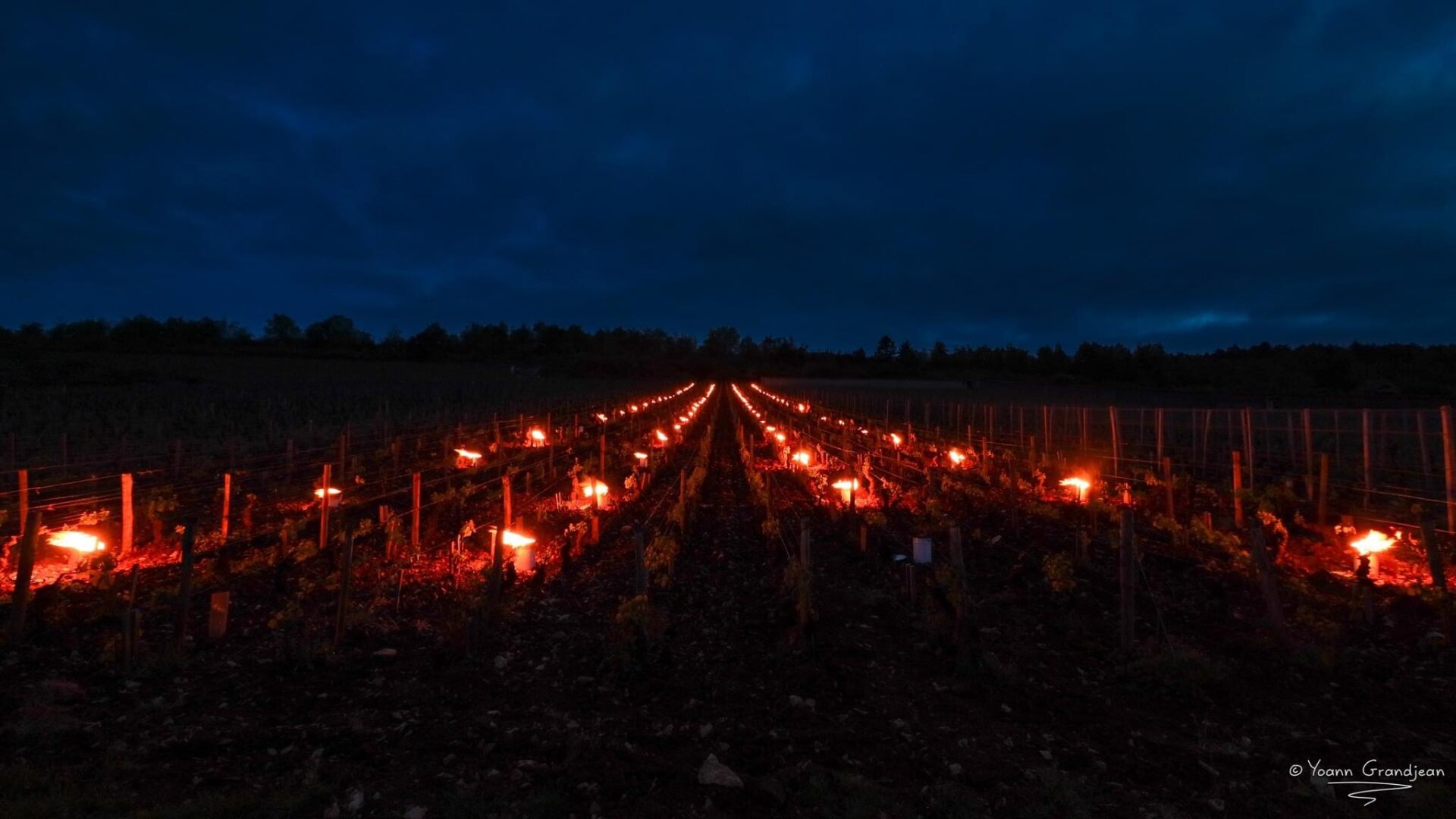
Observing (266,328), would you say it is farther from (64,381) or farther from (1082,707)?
(1082,707)

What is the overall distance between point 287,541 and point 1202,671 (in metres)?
10.1

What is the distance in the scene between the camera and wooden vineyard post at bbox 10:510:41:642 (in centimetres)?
579

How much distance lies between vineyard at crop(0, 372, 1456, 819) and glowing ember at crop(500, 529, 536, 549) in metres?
0.06

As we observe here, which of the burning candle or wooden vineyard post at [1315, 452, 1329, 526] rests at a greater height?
wooden vineyard post at [1315, 452, 1329, 526]

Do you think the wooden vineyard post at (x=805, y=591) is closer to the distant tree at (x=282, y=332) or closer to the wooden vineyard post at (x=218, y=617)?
the wooden vineyard post at (x=218, y=617)

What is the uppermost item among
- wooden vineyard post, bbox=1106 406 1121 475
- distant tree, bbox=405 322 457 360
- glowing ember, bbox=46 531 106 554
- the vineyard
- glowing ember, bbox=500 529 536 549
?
distant tree, bbox=405 322 457 360

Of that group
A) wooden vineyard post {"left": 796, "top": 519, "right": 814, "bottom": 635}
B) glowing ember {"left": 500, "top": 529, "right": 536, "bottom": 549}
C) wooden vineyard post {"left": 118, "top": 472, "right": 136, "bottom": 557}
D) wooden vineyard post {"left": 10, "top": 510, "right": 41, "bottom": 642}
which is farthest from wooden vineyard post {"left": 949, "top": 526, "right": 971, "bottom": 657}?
wooden vineyard post {"left": 118, "top": 472, "right": 136, "bottom": 557}

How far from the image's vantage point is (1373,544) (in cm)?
776

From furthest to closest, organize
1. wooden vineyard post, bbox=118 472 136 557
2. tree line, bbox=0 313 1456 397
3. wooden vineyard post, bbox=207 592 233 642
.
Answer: tree line, bbox=0 313 1456 397 < wooden vineyard post, bbox=118 472 136 557 < wooden vineyard post, bbox=207 592 233 642

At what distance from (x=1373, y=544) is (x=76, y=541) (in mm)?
14685

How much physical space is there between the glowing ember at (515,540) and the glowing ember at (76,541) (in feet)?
14.6

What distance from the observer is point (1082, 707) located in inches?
196

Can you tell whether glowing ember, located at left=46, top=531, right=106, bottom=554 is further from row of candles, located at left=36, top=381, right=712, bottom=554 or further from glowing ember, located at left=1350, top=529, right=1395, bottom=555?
glowing ember, located at left=1350, top=529, right=1395, bottom=555

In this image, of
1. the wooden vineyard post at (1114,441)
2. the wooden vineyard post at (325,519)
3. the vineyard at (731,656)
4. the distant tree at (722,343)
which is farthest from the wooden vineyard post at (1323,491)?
the distant tree at (722,343)
